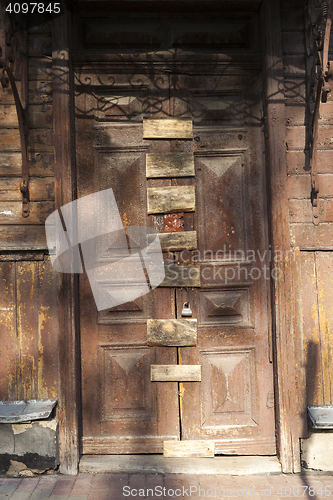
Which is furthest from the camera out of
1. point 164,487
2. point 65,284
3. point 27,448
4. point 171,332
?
point 171,332

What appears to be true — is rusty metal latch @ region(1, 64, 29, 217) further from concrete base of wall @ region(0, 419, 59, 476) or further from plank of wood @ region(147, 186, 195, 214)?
concrete base of wall @ region(0, 419, 59, 476)

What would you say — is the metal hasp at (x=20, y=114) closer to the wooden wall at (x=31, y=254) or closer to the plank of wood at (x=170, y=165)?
the wooden wall at (x=31, y=254)

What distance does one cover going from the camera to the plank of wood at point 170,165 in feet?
9.01

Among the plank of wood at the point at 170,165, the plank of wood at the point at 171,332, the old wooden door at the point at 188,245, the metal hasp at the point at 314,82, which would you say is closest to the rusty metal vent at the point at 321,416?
the old wooden door at the point at 188,245

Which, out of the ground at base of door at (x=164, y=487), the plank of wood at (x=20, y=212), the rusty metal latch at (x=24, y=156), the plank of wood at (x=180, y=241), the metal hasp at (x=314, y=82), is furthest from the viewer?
the plank of wood at (x=180, y=241)

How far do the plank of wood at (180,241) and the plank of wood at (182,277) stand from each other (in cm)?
15

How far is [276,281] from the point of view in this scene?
260 cm

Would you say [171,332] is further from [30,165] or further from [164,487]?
[30,165]

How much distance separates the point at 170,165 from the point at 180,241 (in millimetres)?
616

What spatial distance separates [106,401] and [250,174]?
2144 mm

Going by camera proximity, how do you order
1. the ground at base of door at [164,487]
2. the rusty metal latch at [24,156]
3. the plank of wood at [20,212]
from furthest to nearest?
the plank of wood at [20,212] → the rusty metal latch at [24,156] → the ground at base of door at [164,487]

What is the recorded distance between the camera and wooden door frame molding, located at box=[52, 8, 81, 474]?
254 cm

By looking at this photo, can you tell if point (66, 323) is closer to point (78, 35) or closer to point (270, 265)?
point (270, 265)

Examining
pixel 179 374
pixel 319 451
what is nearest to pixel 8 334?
pixel 179 374
